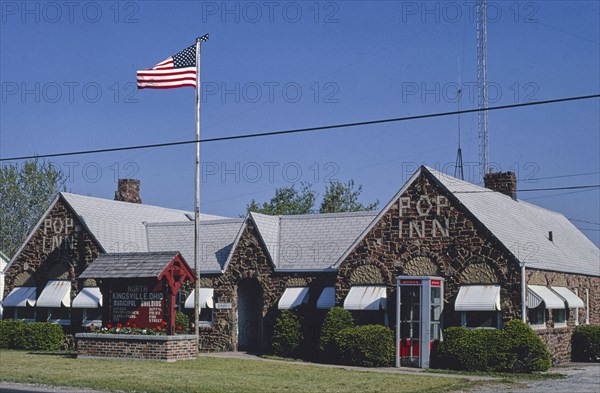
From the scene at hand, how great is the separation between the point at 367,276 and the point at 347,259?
42.6 inches

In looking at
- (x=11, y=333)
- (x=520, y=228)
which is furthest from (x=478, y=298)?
(x=11, y=333)

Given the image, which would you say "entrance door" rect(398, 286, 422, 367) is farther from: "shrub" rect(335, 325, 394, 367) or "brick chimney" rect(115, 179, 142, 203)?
"brick chimney" rect(115, 179, 142, 203)

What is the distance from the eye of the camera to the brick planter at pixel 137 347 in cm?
2978

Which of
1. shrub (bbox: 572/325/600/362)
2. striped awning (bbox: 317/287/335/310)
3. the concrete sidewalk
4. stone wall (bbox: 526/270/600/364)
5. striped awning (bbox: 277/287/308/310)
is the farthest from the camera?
striped awning (bbox: 277/287/308/310)

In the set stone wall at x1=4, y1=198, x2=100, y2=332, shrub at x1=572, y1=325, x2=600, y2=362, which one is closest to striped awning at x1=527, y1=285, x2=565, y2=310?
shrub at x1=572, y1=325, x2=600, y2=362

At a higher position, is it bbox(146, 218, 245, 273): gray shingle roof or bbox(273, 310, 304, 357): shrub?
bbox(146, 218, 245, 273): gray shingle roof

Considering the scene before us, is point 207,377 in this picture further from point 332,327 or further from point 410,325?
point 410,325

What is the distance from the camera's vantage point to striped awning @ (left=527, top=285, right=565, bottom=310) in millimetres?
29188

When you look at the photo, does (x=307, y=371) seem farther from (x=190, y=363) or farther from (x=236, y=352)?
(x=236, y=352)

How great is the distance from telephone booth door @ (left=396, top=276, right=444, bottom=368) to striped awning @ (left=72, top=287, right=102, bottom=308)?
520 inches

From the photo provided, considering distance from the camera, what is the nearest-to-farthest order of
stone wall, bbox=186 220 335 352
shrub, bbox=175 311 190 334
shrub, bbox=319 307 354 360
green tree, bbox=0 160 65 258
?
shrub, bbox=319 307 354 360
shrub, bbox=175 311 190 334
stone wall, bbox=186 220 335 352
green tree, bbox=0 160 65 258

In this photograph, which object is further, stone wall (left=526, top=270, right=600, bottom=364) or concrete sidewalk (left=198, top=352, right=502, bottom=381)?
stone wall (left=526, top=270, right=600, bottom=364)

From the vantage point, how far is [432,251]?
3102 cm

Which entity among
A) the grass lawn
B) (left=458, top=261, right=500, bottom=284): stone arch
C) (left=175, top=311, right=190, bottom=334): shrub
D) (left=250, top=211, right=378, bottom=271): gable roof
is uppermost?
(left=250, top=211, right=378, bottom=271): gable roof
